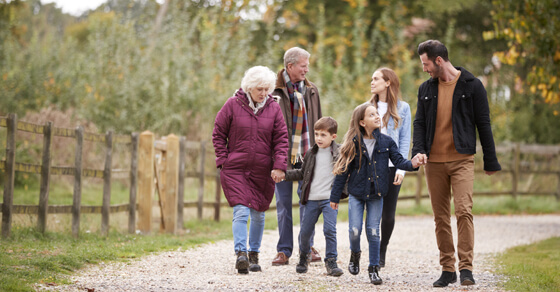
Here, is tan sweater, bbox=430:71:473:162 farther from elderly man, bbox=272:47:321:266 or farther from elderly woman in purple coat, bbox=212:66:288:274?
elderly man, bbox=272:47:321:266

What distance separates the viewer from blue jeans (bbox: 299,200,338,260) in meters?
6.02

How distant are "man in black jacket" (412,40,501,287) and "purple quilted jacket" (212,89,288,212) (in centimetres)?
127

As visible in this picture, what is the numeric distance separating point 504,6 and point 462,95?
6467 mm

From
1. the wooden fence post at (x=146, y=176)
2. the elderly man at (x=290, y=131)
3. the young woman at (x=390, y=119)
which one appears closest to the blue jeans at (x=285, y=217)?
Answer: the elderly man at (x=290, y=131)

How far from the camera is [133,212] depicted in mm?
9375

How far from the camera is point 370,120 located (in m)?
5.84

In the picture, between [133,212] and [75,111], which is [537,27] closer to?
[133,212]

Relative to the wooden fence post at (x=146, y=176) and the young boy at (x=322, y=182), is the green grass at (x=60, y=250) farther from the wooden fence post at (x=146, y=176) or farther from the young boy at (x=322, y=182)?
the young boy at (x=322, y=182)

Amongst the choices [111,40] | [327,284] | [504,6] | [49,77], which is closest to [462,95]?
[327,284]

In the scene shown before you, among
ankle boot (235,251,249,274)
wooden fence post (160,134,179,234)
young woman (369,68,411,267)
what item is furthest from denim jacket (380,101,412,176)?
wooden fence post (160,134,179,234)

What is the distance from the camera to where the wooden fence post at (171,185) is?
9.99 meters

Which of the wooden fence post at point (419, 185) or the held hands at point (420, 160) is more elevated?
the held hands at point (420, 160)

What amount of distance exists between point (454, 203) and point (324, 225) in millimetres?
1175

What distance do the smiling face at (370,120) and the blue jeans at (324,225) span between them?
0.75m
